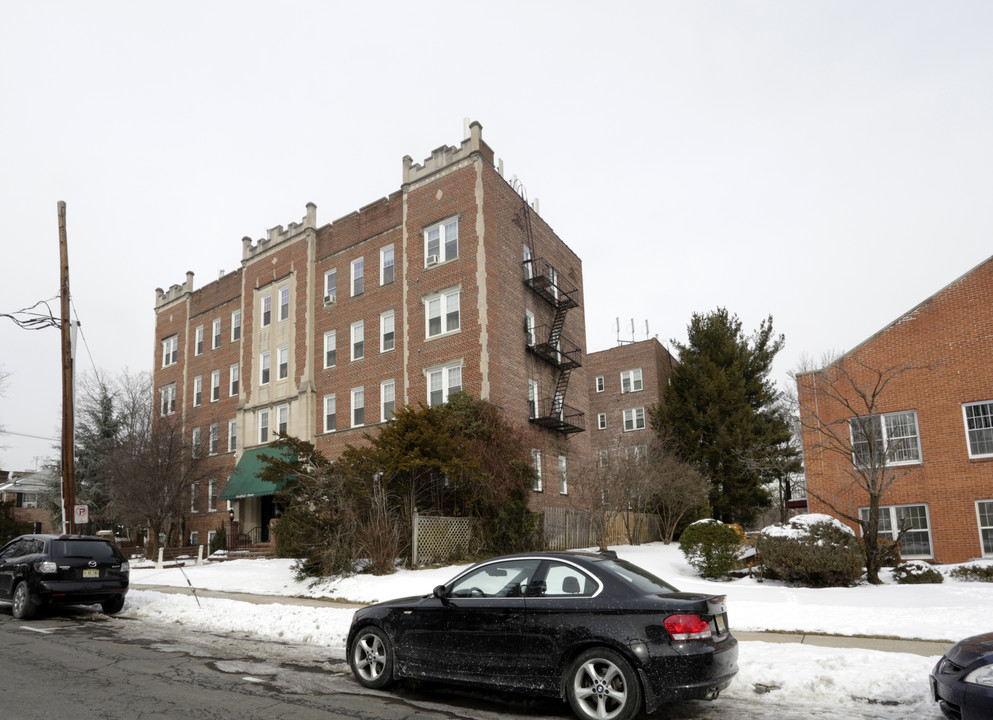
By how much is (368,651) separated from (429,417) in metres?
11.9

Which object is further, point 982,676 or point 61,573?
point 61,573

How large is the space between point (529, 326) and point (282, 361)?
1292 centimetres

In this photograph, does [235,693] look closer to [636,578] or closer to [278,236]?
[636,578]

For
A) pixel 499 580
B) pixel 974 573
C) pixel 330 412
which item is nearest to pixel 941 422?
pixel 974 573

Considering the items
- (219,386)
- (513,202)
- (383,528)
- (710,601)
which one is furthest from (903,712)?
(219,386)

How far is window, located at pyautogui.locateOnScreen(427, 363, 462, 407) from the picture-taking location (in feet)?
88.9

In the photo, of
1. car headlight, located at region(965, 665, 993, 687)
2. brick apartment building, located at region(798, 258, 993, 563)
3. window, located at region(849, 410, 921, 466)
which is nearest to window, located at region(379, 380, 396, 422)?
brick apartment building, located at region(798, 258, 993, 563)

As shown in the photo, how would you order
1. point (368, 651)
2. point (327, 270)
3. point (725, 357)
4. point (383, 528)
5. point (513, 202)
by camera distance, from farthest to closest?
point (725, 357) < point (327, 270) < point (513, 202) < point (383, 528) < point (368, 651)

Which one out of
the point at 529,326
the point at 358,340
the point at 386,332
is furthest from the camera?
the point at 358,340

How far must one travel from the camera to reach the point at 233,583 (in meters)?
20.0

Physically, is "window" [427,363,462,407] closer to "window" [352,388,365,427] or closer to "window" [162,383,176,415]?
"window" [352,388,365,427]

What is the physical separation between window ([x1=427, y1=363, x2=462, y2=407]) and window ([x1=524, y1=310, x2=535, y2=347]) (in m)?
3.40

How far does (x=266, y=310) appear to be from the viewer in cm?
3625

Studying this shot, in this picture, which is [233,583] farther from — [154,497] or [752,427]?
[752,427]
